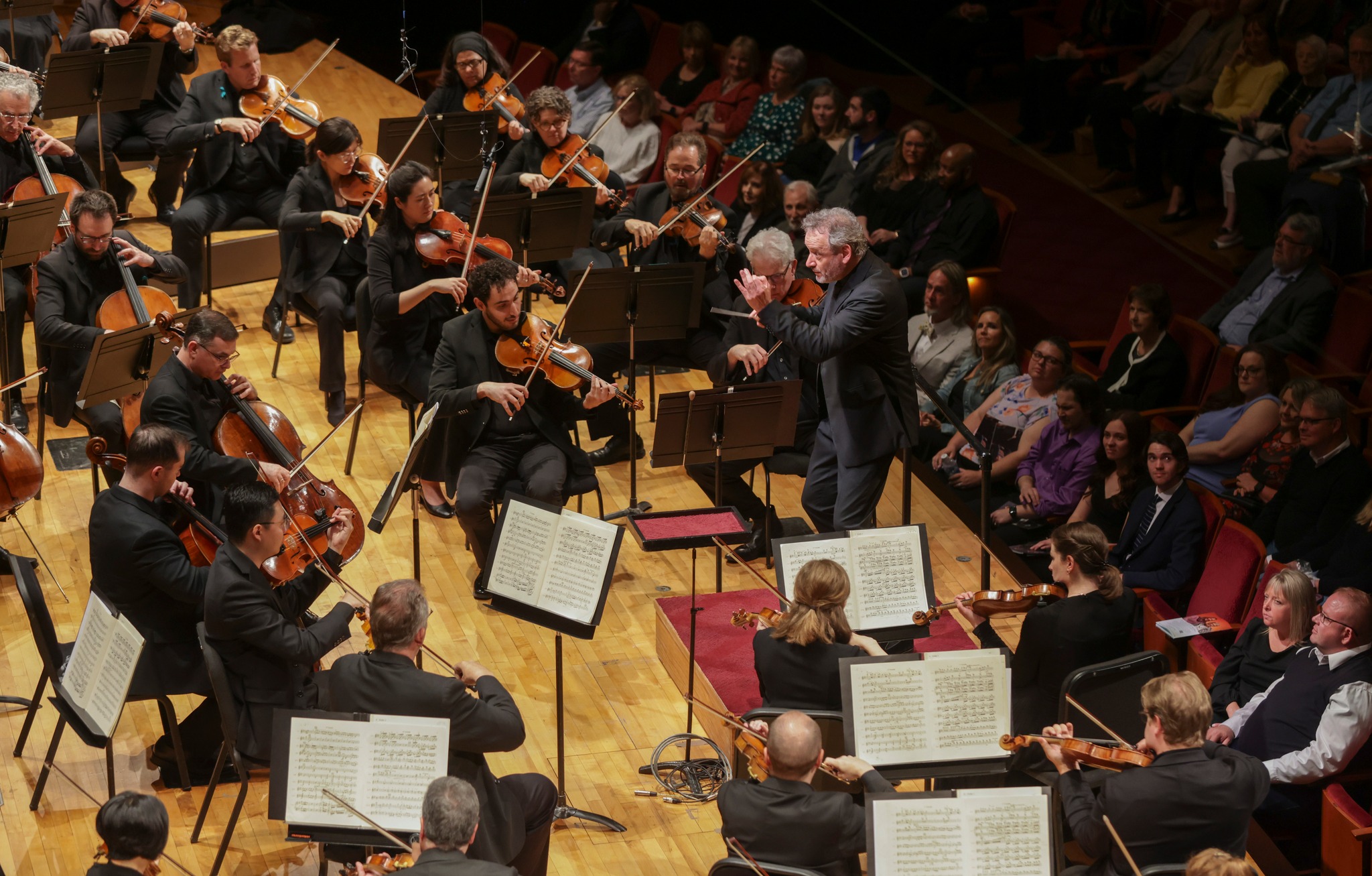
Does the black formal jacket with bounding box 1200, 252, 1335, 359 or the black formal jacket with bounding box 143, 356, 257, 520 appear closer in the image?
the black formal jacket with bounding box 143, 356, 257, 520

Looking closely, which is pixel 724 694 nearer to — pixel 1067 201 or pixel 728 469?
pixel 728 469

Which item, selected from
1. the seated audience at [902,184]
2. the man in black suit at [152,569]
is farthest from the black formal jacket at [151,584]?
the seated audience at [902,184]

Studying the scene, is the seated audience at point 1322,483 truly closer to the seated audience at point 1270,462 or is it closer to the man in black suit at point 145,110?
the seated audience at point 1270,462

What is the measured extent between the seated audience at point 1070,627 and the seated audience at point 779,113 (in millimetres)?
4244

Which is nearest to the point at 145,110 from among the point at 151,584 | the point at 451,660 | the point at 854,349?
the point at 451,660

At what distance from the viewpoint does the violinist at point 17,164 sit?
6586 millimetres

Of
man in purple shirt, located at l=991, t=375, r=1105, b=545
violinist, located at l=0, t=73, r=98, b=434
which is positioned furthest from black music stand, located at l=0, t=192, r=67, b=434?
man in purple shirt, located at l=991, t=375, r=1105, b=545

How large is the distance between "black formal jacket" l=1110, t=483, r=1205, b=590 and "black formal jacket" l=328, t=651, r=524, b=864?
2478mm

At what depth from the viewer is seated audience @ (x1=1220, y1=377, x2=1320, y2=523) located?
541 centimetres

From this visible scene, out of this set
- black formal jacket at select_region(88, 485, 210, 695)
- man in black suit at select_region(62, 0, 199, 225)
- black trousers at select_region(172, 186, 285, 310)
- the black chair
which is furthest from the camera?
man in black suit at select_region(62, 0, 199, 225)

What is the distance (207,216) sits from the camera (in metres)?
7.27

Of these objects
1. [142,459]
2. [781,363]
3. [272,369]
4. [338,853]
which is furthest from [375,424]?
[338,853]

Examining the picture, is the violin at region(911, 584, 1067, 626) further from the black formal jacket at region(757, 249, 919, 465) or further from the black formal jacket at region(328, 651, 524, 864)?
the black formal jacket at region(328, 651, 524, 864)

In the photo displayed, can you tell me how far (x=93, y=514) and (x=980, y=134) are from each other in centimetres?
534
